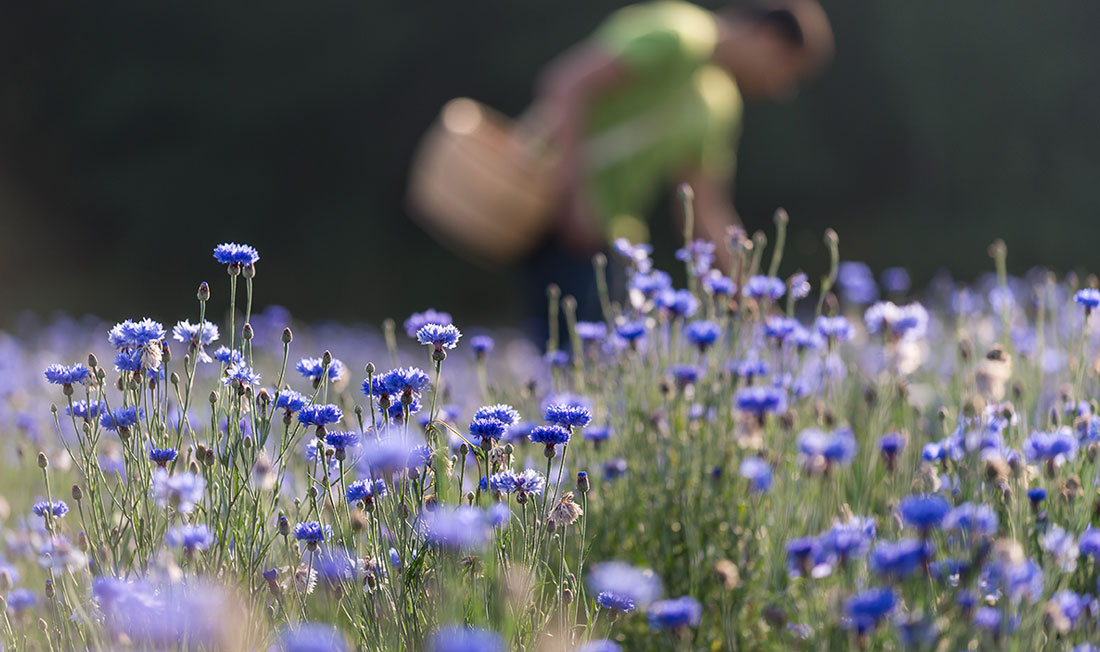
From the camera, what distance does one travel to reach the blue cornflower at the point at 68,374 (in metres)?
1.63

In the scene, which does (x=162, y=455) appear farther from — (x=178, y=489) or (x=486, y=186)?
(x=486, y=186)

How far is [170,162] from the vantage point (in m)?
9.41

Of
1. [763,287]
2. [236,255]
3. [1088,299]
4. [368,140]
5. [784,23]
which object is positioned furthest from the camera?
[368,140]

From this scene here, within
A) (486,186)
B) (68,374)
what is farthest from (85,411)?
(486,186)

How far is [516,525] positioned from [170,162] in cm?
844

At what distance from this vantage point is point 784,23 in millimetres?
4164

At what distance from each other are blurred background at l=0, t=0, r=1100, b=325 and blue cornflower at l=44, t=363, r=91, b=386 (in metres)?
7.54

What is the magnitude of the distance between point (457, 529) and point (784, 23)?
3.46 meters

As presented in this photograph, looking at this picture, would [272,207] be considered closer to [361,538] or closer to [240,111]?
[240,111]

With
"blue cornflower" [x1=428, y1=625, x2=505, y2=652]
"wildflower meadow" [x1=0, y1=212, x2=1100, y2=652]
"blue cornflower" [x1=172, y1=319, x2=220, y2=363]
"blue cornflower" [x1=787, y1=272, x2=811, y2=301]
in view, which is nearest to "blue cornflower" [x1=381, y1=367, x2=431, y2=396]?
"wildflower meadow" [x1=0, y1=212, x2=1100, y2=652]

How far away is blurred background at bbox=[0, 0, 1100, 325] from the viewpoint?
30.2ft

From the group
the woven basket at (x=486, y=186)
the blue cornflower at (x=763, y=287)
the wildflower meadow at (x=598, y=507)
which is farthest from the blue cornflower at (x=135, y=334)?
the woven basket at (x=486, y=186)

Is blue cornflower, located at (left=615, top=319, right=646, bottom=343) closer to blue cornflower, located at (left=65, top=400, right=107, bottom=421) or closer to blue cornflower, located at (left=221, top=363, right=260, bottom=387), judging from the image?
blue cornflower, located at (left=221, top=363, right=260, bottom=387)

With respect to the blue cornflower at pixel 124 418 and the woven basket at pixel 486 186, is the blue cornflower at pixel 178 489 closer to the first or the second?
the blue cornflower at pixel 124 418
